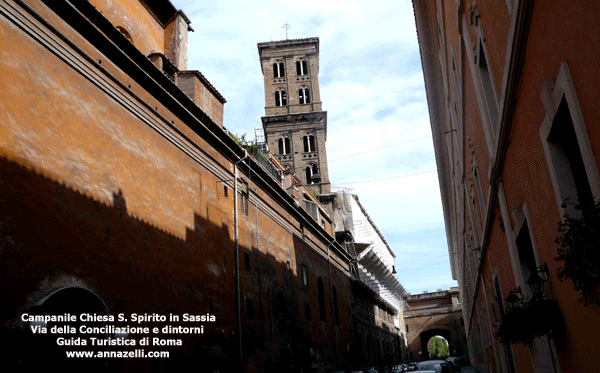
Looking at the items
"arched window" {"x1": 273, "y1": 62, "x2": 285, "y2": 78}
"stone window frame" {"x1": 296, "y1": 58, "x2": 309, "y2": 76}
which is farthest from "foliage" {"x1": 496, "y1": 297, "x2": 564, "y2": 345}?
"arched window" {"x1": 273, "y1": 62, "x2": 285, "y2": 78}

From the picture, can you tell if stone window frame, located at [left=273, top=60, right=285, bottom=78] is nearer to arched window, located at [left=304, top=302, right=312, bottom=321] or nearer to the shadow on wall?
arched window, located at [left=304, top=302, right=312, bottom=321]

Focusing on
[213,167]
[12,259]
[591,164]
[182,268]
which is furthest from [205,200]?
[591,164]

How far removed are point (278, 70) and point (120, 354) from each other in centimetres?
5053

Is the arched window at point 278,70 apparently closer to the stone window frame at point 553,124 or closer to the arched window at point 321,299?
the arched window at point 321,299

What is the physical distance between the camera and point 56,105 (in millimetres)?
8719

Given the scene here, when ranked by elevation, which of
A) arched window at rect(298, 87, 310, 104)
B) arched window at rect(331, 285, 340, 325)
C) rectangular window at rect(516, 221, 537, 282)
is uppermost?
arched window at rect(298, 87, 310, 104)

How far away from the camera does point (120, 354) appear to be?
9195 mm

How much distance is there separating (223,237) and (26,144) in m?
7.42

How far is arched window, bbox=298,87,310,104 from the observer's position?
5553 cm

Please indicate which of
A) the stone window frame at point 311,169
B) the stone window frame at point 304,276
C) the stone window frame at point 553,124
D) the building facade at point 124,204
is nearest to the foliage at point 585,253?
the stone window frame at point 553,124

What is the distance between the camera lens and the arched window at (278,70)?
2234 inches

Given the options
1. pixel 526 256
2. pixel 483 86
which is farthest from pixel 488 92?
pixel 526 256

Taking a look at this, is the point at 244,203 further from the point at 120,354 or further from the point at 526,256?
the point at 526,256

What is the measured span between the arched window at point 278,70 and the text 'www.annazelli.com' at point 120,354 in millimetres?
48775
